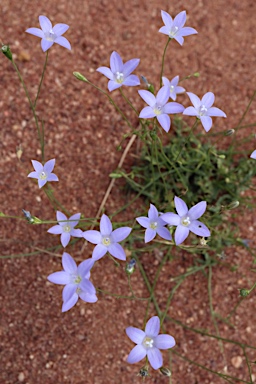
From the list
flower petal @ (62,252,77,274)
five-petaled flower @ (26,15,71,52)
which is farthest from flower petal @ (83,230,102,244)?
five-petaled flower @ (26,15,71,52)

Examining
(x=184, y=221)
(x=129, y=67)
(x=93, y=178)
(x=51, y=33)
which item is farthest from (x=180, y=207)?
(x=93, y=178)

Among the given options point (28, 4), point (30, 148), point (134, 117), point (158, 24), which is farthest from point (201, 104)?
point (28, 4)

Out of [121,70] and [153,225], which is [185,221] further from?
[121,70]

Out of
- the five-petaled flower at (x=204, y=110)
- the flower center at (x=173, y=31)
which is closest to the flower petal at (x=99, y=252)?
the five-petaled flower at (x=204, y=110)

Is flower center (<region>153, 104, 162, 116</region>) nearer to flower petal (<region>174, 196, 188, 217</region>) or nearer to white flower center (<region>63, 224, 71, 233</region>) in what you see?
flower petal (<region>174, 196, 188, 217</region>)

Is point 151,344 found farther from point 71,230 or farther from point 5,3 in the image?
point 5,3

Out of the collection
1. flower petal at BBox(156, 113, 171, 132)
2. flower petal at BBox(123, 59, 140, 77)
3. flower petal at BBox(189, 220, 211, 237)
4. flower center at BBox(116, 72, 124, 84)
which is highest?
flower petal at BBox(123, 59, 140, 77)
